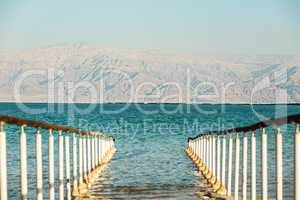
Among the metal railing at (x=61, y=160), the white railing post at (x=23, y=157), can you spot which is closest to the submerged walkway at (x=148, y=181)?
the metal railing at (x=61, y=160)

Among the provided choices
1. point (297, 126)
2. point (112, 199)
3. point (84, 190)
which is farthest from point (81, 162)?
point (297, 126)

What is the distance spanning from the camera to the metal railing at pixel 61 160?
393 inches

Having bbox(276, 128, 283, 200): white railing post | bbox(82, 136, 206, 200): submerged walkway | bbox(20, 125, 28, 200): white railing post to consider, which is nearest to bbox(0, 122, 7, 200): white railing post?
bbox(20, 125, 28, 200): white railing post

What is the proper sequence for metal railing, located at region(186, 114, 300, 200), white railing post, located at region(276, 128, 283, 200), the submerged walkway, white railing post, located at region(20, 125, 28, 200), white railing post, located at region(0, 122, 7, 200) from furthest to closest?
the submerged walkway
white railing post, located at region(276, 128, 283, 200)
metal railing, located at region(186, 114, 300, 200)
white railing post, located at region(20, 125, 28, 200)
white railing post, located at region(0, 122, 7, 200)

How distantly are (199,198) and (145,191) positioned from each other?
2.12 meters

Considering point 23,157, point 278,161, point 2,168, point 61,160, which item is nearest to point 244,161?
point 61,160

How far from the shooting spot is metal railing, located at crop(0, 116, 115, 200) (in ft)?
32.7

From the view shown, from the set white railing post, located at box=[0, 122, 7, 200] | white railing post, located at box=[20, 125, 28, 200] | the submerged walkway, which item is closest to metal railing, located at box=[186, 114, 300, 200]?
the submerged walkway

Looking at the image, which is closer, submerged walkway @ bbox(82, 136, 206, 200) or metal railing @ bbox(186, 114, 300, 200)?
metal railing @ bbox(186, 114, 300, 200)

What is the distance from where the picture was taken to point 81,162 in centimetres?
1967

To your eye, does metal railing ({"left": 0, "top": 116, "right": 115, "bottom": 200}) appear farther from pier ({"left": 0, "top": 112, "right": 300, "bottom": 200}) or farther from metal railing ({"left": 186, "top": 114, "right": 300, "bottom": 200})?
metal railing ({"left": 186, "top": 114, "right": 300, "bottom": 200})

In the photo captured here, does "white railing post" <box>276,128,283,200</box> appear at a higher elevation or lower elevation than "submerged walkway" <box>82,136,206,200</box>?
higher

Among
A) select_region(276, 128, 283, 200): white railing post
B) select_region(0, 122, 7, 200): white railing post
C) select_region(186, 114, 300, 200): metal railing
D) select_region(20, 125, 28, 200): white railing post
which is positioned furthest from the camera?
select_region(276, 128, 283, 200): white railing post

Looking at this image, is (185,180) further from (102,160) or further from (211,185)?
(102,160)
